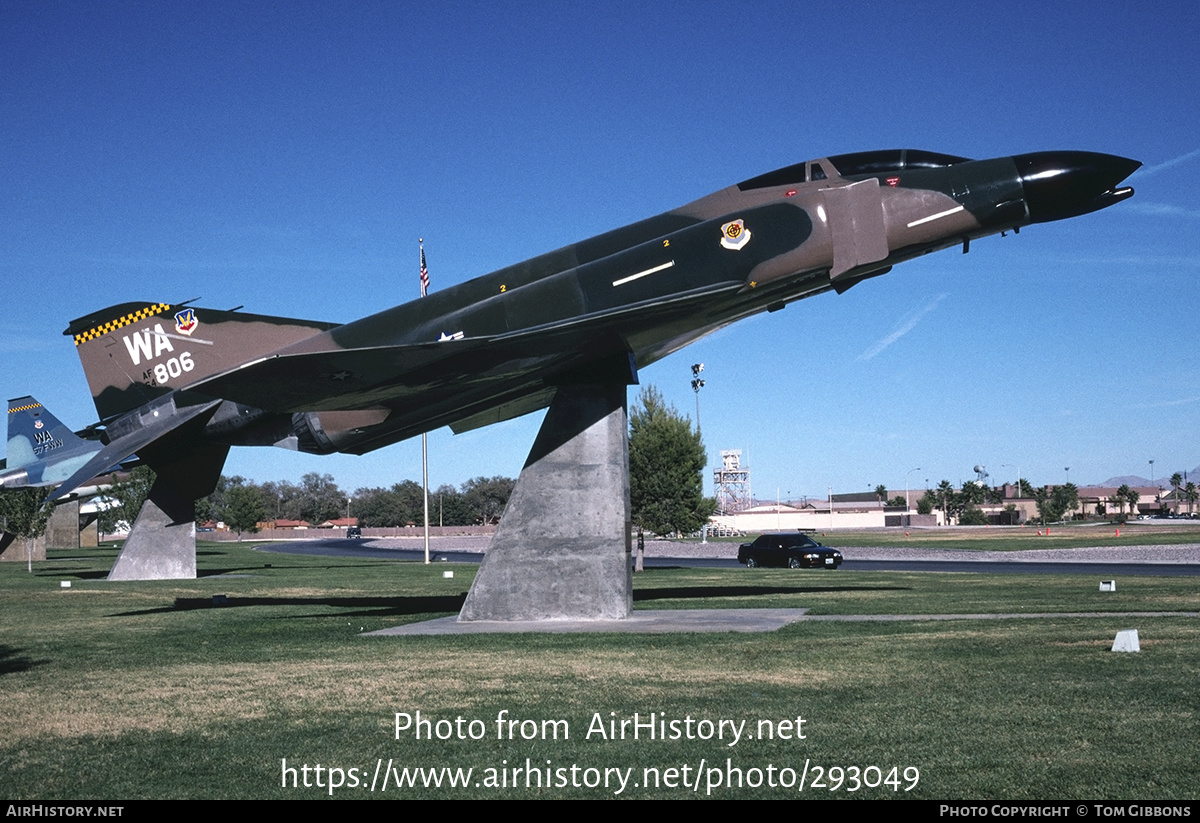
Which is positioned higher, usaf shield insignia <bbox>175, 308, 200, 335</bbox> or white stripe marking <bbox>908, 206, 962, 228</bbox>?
usaf shield insignia <bbox>175, 308, 200, 335</bbox>

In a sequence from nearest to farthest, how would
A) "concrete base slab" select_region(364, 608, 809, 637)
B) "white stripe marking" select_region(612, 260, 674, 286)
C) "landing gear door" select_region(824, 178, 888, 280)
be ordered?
"concrete base slab" select_region(364, 608, 809, 637), "landing gear door" select_region(824, 178, 888, 280), "white stripe marking" select_region(612, 260, 674, 286)

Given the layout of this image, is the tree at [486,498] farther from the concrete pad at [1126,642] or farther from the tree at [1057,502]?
the concrete pad at [1126,642]

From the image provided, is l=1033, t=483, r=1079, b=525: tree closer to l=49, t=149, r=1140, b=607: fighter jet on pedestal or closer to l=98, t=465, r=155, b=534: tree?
l=98, t=465, r=155, b=534: tree

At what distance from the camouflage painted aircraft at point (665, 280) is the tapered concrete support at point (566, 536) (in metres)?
1.11

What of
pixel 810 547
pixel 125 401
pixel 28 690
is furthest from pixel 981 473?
pixel 28 690

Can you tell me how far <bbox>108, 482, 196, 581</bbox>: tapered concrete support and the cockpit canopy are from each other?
73.1ft

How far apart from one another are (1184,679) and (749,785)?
A: 5721 millimetres

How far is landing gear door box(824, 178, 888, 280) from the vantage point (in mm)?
15453

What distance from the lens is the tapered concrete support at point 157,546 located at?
30.6 m

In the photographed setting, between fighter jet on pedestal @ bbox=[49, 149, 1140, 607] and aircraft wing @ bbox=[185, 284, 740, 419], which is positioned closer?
fighter jet on pedestal @ bbox=[49, 149, 1140, 607]

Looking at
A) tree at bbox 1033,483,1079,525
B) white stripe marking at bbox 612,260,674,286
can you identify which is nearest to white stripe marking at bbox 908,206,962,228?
white stripe marking at bbox 612,260,674,286

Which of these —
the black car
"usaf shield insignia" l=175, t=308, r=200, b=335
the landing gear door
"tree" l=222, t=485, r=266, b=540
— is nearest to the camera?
the landing gear door

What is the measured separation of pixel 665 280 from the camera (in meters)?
15.8

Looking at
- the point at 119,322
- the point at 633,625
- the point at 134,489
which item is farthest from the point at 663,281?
the point at 134,489
